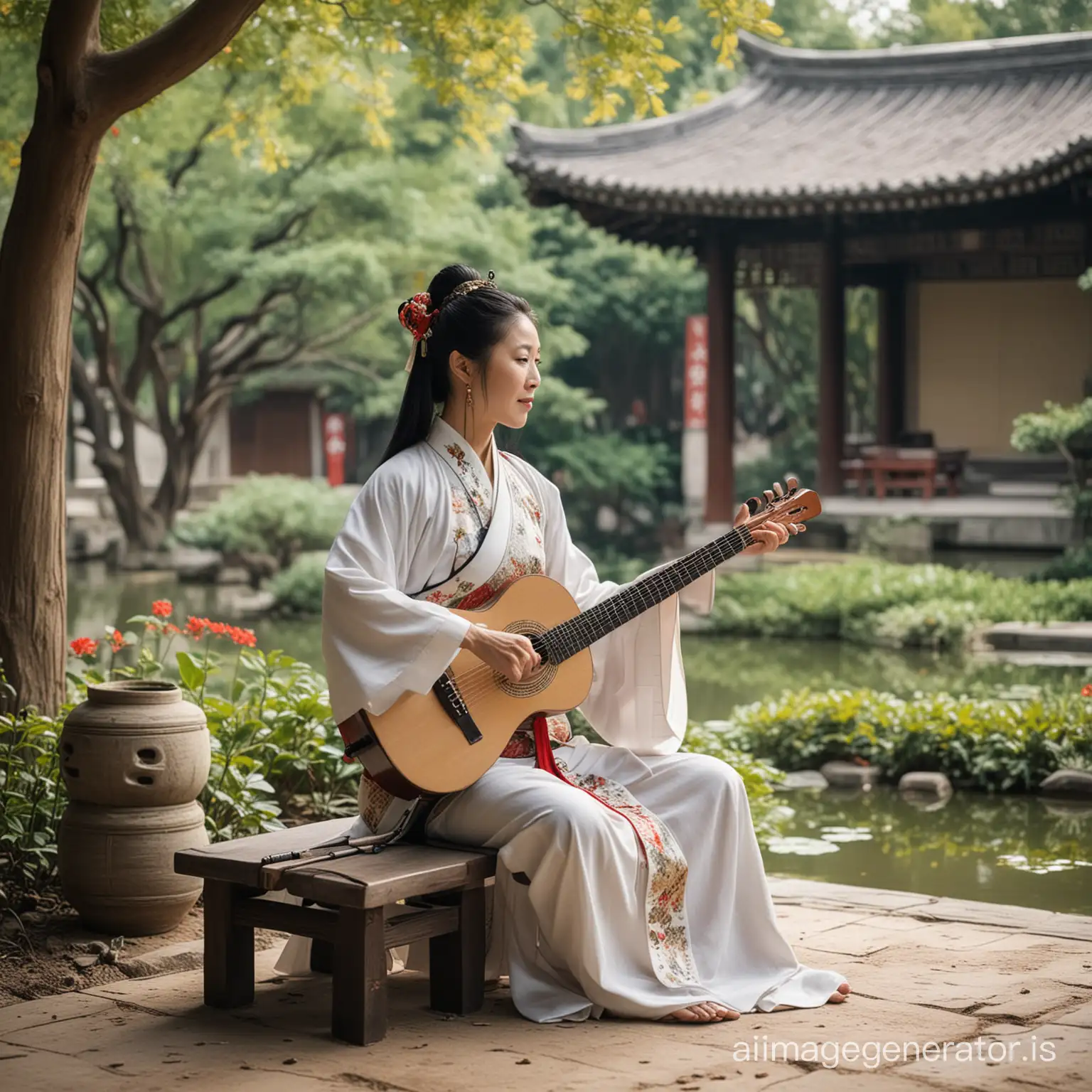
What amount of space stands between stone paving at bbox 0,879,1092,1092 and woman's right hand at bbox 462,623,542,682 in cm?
80

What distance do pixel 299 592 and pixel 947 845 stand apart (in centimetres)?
1179

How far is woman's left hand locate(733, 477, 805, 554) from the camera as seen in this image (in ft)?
12.7

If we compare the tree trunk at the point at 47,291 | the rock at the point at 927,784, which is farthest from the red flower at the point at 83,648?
the rock at the point at 927,784

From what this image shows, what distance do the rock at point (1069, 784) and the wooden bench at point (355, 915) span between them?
4.24 m

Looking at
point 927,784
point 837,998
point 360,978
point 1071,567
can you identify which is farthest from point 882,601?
point 360,978

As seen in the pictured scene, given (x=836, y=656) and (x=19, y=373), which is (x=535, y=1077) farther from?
(x=836, y=656)

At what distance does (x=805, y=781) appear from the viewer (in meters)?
7.49

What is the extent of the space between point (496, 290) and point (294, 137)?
16.7m

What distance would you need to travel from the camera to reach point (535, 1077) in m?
3.03

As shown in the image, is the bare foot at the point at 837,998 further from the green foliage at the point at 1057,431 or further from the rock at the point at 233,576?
the rock at the point at 233,576

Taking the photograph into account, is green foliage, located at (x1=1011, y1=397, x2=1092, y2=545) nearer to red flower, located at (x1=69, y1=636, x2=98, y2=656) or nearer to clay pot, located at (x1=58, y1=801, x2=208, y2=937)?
red flower, located at (x1=69, y1=636, x2=98, y2=656)

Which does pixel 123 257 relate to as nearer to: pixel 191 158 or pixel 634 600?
pixel 191 158

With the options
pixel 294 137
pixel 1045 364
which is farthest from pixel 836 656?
pixel 294 137

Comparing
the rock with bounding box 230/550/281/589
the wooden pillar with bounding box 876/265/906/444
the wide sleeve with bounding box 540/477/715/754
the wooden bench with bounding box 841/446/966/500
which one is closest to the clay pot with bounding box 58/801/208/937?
the wide sleeve with bounding box 540/477/715/754
